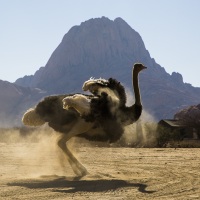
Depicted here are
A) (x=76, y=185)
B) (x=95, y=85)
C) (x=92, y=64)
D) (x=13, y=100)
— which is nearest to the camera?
(x=76, y=185)

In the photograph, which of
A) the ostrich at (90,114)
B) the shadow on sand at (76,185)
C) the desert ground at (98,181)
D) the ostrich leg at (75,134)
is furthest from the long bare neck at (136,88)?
the shadow on sand at (76,185)

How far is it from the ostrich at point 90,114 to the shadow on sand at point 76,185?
1.09 metres

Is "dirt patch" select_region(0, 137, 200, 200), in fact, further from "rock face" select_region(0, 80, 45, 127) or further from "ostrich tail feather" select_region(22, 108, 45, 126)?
"rock face" select_region(0, 80, 45, 127)

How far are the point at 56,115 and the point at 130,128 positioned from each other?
2.32m

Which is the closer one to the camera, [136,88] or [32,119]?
[32,119]

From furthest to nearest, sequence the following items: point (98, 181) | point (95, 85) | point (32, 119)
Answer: point (32, 119)
point (95, 85)
point (98, 181)

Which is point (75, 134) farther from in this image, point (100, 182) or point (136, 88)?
point (136, 88)

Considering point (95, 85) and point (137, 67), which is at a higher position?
point (137, 67)

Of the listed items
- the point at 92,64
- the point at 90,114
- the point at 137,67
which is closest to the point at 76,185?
the point at 90,114

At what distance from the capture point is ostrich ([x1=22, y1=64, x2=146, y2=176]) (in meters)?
9.22

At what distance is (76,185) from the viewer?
25.7 feet

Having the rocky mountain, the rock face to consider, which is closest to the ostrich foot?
the rock face

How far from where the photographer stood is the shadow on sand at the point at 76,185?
291 inches

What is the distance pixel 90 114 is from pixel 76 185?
1.77 m
